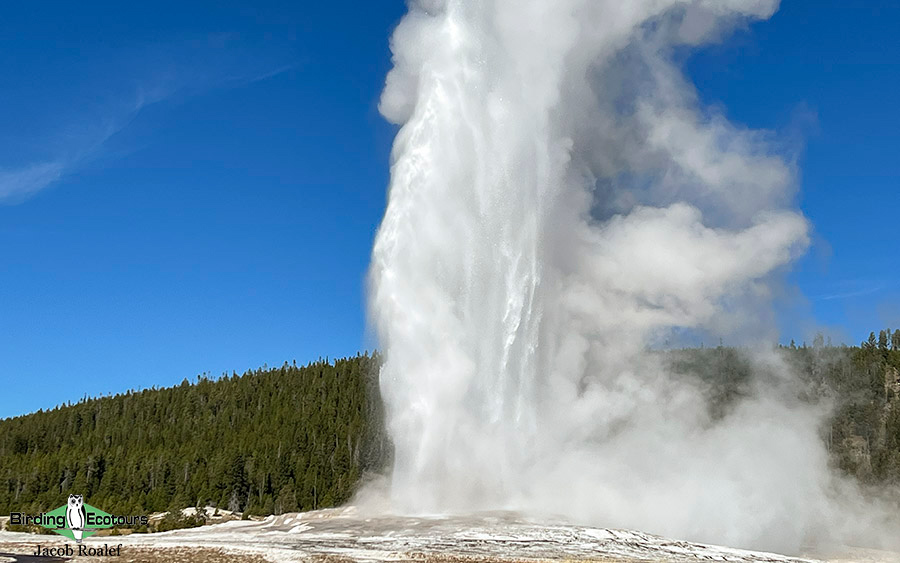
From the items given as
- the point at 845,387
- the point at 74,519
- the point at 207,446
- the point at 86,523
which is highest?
the point at 845,387

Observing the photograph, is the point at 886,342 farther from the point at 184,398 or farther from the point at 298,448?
the point at 184,398

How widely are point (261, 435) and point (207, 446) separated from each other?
20.5 ft

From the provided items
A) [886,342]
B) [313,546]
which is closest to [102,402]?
[313,546]

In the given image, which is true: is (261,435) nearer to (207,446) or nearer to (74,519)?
(207,446)

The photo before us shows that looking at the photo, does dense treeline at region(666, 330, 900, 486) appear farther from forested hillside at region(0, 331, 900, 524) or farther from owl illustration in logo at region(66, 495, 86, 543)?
owl illustration in logo at region(66, 495, 86, 543)

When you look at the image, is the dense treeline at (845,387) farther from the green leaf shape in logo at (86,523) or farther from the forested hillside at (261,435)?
the green leaf shape in logo at (86,523)

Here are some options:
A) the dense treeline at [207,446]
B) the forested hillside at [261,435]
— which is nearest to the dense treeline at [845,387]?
the forested hillside at [261,435]

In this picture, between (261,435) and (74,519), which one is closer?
(74,519)

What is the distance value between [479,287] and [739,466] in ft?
55.4

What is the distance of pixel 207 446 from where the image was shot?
96.2m

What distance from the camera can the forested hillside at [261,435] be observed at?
81375 millimetres

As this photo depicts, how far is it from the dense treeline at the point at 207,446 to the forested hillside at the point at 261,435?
0.66 ft

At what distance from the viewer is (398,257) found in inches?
1549

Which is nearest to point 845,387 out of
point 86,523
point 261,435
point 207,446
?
point 261,435
